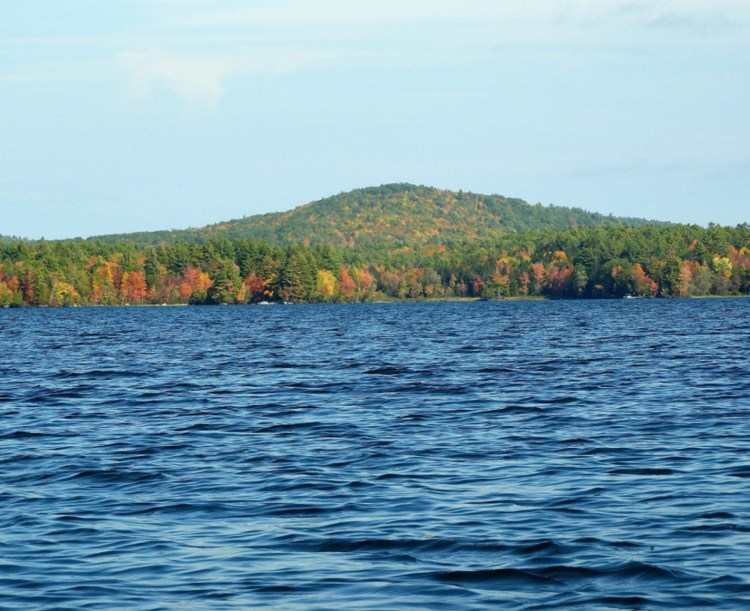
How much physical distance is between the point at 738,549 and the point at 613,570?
7.44 ft

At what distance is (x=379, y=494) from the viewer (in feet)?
71.2

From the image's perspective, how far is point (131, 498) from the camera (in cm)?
2167

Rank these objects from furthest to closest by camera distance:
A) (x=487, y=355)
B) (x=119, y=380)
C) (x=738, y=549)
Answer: (x=487, y=355), (x=119, y=380), (x=738, y=549)

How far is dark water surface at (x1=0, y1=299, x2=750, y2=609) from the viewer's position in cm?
1554

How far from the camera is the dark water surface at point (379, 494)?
51.0 ft

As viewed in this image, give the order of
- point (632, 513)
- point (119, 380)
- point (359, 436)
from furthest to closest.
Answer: point (119, 380) → point (359, 436) → point (632, 513)

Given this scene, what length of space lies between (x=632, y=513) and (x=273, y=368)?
1495 inches

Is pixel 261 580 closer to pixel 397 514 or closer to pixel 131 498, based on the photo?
pixel 397 514

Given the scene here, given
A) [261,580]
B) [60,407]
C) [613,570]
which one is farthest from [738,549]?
[60,407]

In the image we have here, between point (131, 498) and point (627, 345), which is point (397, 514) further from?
point (627, 345)

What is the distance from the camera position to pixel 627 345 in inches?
2867

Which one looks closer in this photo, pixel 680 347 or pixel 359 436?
pixel 359 436

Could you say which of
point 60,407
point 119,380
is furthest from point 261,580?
point 119,380

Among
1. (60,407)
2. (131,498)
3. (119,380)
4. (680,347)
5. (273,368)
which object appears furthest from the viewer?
(680,347)
